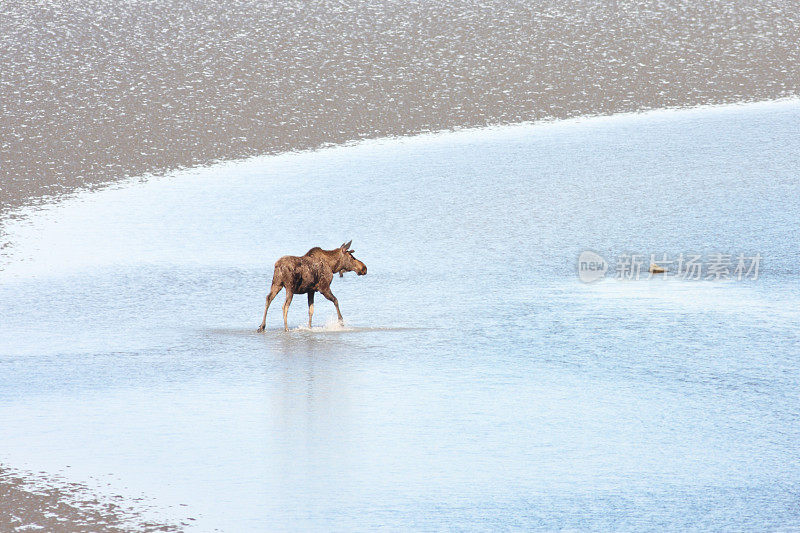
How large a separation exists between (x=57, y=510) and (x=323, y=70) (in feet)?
82.2

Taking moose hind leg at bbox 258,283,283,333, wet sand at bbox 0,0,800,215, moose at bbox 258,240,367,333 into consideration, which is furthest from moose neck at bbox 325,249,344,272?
wet sand at bbox 0,0,800,215

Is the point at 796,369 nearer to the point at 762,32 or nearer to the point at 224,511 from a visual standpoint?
the point at 224,511

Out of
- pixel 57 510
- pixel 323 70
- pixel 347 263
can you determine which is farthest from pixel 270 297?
pixel 323 70

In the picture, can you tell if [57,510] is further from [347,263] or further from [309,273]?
[347,263]

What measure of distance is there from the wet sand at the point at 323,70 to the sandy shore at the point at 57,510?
1515 centimetres

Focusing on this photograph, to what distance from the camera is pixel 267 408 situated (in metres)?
9.19

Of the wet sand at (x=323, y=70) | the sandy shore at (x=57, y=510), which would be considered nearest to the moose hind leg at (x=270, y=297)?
the sandy shore at (x=57, y=510)

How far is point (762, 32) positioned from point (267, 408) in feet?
93.0

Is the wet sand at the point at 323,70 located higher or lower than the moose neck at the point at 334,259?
higher

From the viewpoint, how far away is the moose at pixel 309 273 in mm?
12578

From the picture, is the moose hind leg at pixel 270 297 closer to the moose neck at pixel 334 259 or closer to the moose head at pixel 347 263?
the moose neck at pixel 334 259

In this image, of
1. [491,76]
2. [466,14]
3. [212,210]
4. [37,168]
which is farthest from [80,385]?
[466,14]

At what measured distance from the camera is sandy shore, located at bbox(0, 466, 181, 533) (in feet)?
22.0

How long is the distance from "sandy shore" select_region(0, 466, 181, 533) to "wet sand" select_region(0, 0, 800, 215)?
49.7 feet
